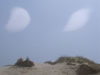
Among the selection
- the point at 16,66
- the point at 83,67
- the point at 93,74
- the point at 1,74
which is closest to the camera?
the point at 93,74

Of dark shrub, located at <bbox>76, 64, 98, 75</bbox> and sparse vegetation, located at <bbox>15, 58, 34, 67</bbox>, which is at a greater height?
sparse vegetation, located at <bbox>15, 58, 34, 67</bbox>

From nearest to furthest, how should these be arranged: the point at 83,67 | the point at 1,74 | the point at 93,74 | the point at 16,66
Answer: the point at 93,74 → the point at 83,67 → the point at 1,74 → the point at 16,66

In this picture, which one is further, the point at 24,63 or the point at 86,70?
the point at 24,63

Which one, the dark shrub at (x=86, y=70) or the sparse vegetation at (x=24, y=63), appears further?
the sparse vegetation at (x=24, y=63)

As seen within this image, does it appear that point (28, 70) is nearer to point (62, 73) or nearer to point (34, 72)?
point (34, 72)

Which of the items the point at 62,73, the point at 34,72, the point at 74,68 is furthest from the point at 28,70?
the point at 74,68

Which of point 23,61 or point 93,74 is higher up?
point 23,61

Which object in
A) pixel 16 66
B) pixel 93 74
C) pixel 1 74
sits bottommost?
pixel 93 74

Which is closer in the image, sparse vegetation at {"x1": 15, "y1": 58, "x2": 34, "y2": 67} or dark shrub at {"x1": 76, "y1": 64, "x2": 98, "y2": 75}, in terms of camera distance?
dark shrub at {"x1": 76, "y1": 64, "x2": 98, "y2": 75}

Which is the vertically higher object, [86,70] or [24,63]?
[24,63]

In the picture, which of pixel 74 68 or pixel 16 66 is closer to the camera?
pixel 74 68

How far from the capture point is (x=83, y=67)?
13.9m

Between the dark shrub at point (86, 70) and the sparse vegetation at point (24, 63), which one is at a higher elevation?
the sparse vegetation at point (24, 63)

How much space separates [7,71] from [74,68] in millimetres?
6736
